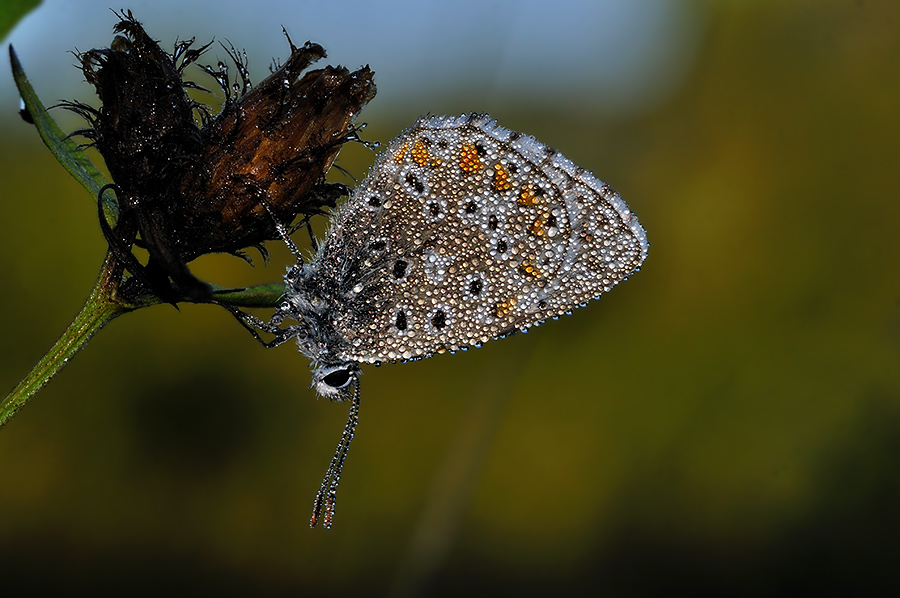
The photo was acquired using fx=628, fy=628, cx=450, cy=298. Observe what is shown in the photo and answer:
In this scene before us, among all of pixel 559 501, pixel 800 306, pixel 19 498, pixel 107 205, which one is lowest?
pixel 19 498

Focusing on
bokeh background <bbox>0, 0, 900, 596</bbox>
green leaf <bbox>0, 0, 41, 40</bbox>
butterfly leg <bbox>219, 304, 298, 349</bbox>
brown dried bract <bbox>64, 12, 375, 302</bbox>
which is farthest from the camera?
bokeh background <bbox>0, 0, 900, 596</bbox>

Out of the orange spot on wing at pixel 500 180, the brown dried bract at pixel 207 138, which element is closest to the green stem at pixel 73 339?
the brown dried bract at pixel 207 138

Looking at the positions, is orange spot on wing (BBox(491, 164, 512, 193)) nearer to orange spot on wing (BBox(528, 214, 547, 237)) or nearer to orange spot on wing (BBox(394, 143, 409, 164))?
orange spot on wing (BBox(528, 214, 547, 237))

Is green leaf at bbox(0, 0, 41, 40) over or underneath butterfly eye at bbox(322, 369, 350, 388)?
over

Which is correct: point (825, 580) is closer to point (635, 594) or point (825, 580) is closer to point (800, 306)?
point (635, 594)

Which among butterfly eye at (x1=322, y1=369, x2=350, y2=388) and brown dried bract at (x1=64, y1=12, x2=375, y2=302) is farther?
butterfly eye at (x1=322, y1=369, x2=350, y2=388)

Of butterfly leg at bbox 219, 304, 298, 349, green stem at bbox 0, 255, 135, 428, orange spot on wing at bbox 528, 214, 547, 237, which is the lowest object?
green stem at bbox 0, 255, 135, 428

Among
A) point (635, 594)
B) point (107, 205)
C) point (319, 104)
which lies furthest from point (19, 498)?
point (635, 594)

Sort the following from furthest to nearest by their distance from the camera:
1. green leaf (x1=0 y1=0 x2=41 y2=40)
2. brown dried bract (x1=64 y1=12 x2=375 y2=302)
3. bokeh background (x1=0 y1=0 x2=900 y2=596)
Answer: bokeh background (x1=0 y1=0 x2=900 y2=596) < brown dried bract (x1=64 y1=12 x2=375 y2=302) < green leaf (x1=0 y1=0 x2=41 y2=40)

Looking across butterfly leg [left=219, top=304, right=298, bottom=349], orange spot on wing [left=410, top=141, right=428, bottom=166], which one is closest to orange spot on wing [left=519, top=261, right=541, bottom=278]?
orange spot on wing [left=410, top=141, right=428, bottom=166]
